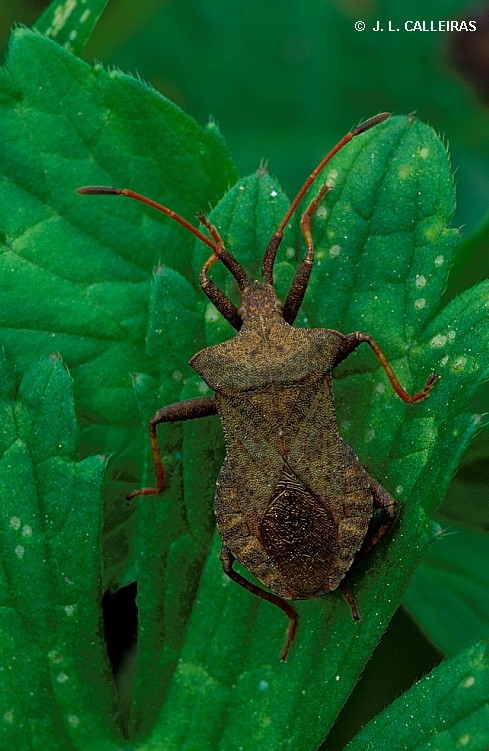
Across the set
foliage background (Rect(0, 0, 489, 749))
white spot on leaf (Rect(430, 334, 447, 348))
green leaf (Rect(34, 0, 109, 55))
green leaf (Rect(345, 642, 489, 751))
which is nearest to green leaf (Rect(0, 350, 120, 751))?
green leaf (Rect(345, 642, 489, 751))

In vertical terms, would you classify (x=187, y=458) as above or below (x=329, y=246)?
below

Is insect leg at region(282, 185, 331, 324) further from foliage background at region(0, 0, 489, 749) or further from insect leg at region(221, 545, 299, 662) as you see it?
foliage background at region(0, 0, 489, 749)

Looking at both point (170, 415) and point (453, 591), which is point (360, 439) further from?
point (453, 591)

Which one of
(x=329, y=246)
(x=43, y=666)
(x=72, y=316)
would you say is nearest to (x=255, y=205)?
(x=329, y=246)

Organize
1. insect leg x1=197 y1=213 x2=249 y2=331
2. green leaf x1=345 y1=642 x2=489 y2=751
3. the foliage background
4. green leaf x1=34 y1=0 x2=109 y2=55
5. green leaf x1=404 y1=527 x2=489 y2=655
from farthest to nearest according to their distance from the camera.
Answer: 1. the foliage background
2. green leaf x1=34 y1=0 x2=109 y2=55
3. green leaf x1=404 y1=527 x2=489 y2=655
4. insect leg x1=197 y1=213 x2=249 y2=331
5. green leaf x1=345 y1=642 x2=489 y2=751

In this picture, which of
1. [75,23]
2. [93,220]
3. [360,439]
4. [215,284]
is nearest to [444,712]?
[360,439]

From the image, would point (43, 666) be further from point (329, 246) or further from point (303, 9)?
point (303, 9)

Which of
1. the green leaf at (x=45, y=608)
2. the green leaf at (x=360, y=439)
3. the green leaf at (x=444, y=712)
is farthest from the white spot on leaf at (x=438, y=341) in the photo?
the green leaf at (x=45, y=608)
